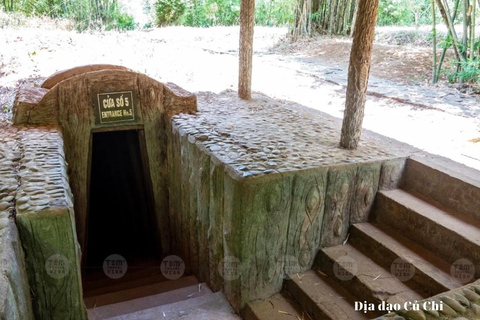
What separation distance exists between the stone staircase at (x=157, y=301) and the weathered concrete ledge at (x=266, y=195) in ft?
0.46

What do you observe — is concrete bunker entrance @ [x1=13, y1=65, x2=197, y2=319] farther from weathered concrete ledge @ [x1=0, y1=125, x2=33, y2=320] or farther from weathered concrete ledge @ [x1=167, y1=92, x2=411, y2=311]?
weathered concrete ledge @ [x1=167, y1=92, x2=411, y2=311]

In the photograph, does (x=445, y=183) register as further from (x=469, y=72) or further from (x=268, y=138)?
(x=469, y=72)

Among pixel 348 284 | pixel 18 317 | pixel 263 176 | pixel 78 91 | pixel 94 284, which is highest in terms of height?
pixel 78 91

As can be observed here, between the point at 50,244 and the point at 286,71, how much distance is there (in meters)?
6.53

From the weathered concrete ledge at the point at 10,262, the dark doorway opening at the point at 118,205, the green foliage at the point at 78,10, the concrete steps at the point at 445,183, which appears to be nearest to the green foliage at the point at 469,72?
the concrete steps at the point at 445,183

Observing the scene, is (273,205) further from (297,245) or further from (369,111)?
(369,111)

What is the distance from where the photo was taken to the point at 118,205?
20.2 ft

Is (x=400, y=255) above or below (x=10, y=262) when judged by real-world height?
below

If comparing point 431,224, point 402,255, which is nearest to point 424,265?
point 402,255

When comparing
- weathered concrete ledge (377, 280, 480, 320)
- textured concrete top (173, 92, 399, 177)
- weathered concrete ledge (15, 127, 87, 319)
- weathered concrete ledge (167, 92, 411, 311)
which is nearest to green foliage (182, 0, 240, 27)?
textured concrete top (173, 92, 399, 177)

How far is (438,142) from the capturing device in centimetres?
416

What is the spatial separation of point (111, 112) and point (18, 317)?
8.80ft

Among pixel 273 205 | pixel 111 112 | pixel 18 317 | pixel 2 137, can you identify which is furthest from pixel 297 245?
pixel 2 137

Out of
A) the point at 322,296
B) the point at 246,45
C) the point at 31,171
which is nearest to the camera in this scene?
the point at 31,171
